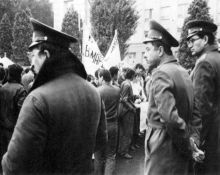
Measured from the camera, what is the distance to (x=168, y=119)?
10.8 ft

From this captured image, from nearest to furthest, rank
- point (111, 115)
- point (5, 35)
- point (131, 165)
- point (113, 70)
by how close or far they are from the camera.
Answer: point (111, 115), point (131, 165), point (113, 70), point (5, 35)

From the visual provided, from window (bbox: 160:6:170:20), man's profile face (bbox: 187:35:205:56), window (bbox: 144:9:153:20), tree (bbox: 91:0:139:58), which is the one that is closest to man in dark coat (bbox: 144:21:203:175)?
man's profile face (bbox: 187:35:205:56)

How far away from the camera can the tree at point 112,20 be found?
35781 mm

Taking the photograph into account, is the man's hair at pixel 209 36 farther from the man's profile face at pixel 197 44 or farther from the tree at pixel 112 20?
the tree at pixel 112 20

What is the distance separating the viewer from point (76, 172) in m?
2.59

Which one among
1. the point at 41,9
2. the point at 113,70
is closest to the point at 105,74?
the point at 113,70

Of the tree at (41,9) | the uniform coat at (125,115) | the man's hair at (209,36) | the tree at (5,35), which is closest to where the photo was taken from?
the man's hair at (209,36)

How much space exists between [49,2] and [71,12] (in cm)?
1081

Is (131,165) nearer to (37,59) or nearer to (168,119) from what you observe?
(168,119)

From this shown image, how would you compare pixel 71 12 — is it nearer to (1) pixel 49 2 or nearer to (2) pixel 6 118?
(1) pixel 49 2

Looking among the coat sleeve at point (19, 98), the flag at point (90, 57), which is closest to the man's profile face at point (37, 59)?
the coat sleeve at point (19, 98)

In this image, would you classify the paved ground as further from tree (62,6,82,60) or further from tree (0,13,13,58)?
tree (0,13,13,58)

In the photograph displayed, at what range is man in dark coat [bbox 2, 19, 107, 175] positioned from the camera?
2279 mm

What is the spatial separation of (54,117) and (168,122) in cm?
136
